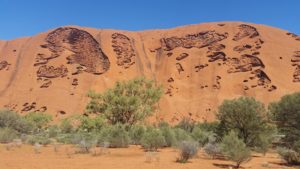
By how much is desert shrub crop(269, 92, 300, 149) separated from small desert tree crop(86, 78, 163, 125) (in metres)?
12.1

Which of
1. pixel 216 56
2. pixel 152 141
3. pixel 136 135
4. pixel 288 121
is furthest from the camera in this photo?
pixel 216 56

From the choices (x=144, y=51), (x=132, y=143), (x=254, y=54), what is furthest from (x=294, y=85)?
(x=132, y=143)

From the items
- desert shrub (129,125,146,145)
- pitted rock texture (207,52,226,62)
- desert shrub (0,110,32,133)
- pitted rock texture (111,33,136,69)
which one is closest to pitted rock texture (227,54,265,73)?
pitted rock texture (207,52,226,62)

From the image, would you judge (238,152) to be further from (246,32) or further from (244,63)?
(246,32)

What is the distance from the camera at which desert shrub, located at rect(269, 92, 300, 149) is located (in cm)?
2033

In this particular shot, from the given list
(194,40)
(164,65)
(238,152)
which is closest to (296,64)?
(194,40)

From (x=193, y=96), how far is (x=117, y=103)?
111 ft

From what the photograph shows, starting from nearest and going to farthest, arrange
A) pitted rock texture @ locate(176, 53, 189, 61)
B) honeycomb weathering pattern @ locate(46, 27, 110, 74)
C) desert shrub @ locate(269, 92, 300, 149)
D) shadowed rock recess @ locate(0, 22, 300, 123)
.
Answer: desert shrub @ locate(269, 92, 300, 149)
shadowed rock recess @ locate(0, 22, 300, 123)
honeycomb weathering pattern @ locate(46, 27, 110, 74)
pitted rock texture @ locate(176, 53, 189, 61)

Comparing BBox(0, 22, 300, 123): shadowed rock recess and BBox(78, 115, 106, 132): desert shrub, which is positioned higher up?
BBox(0, 22, 300, 123): shadowed rock recess

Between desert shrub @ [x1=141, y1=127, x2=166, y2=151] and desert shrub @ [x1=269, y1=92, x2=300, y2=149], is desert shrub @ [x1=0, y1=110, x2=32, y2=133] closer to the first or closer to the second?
desert shrub @ [x1=141, y1=127, x2=166, y2=151]

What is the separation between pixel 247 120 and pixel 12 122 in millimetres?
22282

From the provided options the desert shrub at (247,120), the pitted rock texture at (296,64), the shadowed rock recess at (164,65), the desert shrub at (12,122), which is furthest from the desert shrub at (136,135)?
the pitted rock texture at (296,64)

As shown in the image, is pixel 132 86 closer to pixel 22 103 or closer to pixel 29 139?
pixel 29 139

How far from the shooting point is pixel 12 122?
3506cm
